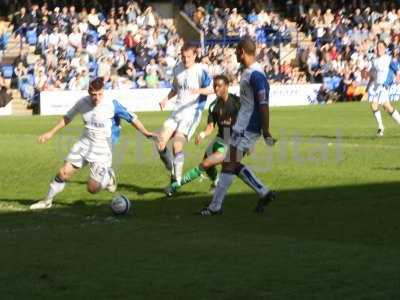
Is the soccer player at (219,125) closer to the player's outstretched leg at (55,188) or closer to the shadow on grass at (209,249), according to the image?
the shadow on grass at (209,249)

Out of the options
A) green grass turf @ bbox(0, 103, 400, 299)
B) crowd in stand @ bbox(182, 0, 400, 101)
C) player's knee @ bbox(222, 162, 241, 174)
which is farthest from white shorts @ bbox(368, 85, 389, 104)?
crowd in stand @ bbox(182, 0, 400, 101)

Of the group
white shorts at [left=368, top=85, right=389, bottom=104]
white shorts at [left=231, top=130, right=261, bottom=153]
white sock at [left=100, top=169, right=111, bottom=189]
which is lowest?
white shorts at [left=368, top=85, right=389, bottom=104]

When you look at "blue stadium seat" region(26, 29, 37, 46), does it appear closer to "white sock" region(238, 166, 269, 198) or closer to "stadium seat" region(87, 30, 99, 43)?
"stadium seat" region(87, 30, 99, 43)

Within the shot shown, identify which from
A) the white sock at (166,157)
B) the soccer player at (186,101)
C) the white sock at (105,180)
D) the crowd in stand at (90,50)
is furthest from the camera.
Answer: the crowd in stand at (90,50)

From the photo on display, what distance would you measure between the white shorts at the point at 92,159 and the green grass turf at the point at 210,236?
419mm

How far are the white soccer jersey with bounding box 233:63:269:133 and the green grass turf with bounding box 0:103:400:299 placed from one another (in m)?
1.02

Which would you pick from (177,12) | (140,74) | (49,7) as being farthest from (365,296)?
(177,12)

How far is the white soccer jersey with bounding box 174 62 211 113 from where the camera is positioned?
54.0 ft

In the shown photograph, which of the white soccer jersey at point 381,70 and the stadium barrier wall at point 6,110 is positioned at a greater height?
the white soccer jersey at point 381,70

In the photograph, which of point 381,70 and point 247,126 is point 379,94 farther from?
point 247,126

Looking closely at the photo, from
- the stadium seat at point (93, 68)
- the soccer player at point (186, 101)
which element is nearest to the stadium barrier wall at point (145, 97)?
the stadium seat at point (93, 68)

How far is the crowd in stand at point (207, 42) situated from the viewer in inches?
1559

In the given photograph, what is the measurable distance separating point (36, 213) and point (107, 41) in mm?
28939

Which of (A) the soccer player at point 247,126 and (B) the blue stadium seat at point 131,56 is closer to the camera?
(A) the soccer player at point 247,126
